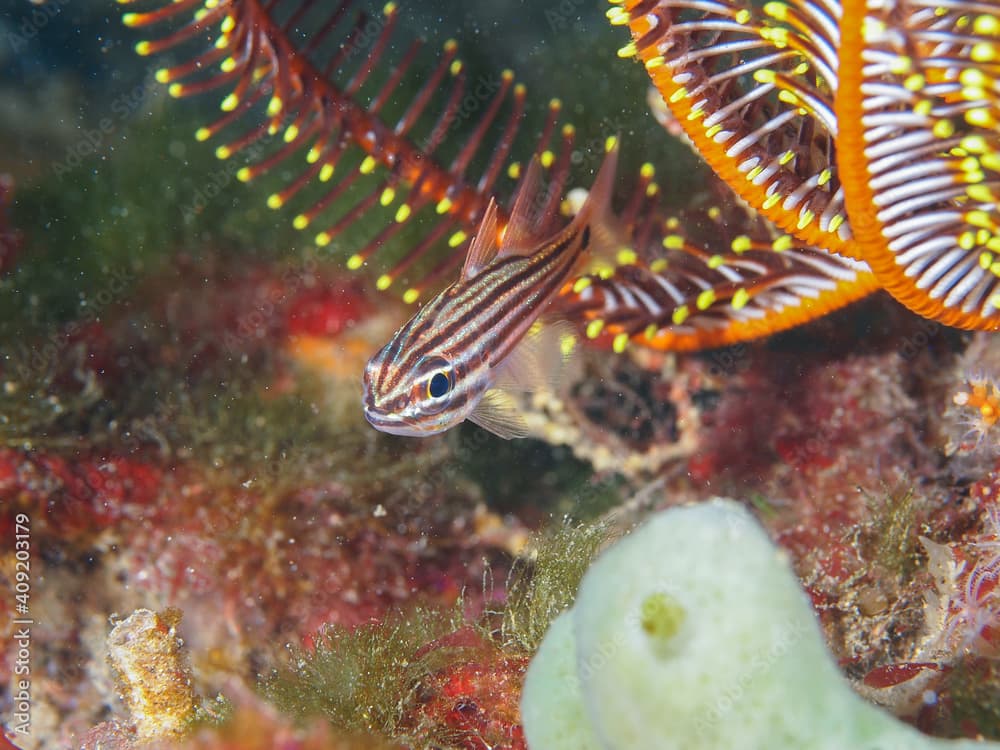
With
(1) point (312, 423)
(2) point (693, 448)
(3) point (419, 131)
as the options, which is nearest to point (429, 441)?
(1) point (312, 423)

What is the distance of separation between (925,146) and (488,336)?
1.77 metres

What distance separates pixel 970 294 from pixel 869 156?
80 cm

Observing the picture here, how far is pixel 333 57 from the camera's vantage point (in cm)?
382

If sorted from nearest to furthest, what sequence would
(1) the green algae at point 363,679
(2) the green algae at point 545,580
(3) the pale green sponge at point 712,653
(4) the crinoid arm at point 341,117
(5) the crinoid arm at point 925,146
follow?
(3) the pale green sponge at point 712,653 → (5) the crinoid arm at point 925,146 → (1) the green algae at point 363,679 → (2) the green algae at point 545,580 → (4) the crinoid arm at point 341,117

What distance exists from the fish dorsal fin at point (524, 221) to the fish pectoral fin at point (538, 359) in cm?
41

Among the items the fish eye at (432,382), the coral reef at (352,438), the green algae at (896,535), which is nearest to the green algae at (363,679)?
the coral reef at (352,438)

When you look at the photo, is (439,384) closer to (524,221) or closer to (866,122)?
(524,221)

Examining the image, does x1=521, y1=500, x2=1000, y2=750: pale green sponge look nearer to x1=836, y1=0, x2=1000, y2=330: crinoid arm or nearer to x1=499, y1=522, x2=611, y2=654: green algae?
x1=499, y1=522, x2=611, y2=654: green algae

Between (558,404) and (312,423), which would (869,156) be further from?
(312,423)

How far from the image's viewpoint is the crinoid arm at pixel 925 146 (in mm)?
2223

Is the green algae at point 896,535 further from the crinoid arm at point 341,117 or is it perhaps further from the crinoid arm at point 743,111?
the crinoid arm at point 341,117

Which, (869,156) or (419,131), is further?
(419,131)

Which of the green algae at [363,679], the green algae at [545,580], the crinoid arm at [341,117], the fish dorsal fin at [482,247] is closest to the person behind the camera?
the green algae at [363,679]

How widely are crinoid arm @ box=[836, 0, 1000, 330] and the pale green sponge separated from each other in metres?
1.42
